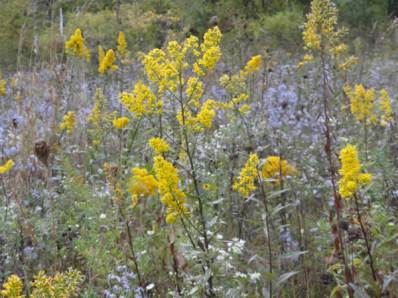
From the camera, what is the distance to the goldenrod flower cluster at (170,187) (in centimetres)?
195

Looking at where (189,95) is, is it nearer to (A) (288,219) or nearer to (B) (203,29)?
(A) (288,219)

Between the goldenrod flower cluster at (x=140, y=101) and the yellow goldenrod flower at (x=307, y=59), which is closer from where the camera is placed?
the goldenrod flower cluster at (x=140, y=101)

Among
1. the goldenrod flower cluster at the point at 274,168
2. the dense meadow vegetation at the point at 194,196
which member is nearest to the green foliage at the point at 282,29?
the dense meadow vegetation at the point at 194,196

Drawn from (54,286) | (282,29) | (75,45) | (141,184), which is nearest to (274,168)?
(141,184)

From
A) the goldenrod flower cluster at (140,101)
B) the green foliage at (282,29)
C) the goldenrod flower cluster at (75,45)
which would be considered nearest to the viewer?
the goldenrod flower cluster at (140,101)

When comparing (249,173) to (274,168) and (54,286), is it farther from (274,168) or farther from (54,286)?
(54,286)

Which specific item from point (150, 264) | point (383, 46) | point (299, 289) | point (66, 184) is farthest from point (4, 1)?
point (383, 46)

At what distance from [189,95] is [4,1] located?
2857 millimetres

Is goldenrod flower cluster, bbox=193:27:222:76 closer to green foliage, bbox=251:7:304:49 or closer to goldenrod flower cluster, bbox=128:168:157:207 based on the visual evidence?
goldenrod flower cluster, bbox=128:168:157:207

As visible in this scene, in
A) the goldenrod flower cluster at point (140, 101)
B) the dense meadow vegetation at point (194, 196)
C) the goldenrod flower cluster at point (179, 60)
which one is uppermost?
the goldenrod flower cluster at point (179, 60)

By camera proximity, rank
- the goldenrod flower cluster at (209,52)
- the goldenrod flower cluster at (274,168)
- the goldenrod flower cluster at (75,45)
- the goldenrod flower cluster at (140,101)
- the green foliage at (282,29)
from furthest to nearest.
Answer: the green foliage at (282,29), the goldenrod flower cluster at (75,45), the goldenrod flower cluster at (274,168), the goldenrod flower cluster at (140,101), the goldenrod flower cluster at (209,52)

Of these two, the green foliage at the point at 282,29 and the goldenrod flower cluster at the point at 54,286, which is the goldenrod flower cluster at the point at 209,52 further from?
the green foliage at the point at 282,29

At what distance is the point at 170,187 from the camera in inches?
78.4

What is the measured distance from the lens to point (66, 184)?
11.0 feet
